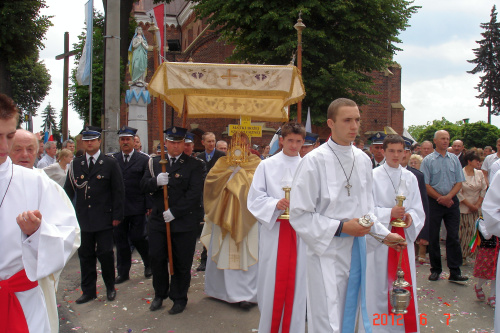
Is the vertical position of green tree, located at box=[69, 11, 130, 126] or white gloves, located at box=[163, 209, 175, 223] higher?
green tree, located at box=[69, 11, 130, 126]

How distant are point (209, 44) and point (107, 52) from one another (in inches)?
831

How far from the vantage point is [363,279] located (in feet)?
11.5

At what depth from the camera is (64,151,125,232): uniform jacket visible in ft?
19.8

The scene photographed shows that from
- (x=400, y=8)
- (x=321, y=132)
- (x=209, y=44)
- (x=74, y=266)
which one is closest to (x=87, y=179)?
(x=74, y=266)

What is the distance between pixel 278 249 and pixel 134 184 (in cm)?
335

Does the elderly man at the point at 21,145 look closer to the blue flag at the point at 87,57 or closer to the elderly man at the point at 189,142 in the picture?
the elderly man at the point at 189,142

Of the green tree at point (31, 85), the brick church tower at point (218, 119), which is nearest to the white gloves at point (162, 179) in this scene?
the brick church tower at point (218, 119)

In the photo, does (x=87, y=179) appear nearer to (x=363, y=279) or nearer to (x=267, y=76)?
(x=267, y=76)

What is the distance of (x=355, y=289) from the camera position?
3.51 metres

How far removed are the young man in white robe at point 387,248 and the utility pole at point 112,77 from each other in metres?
6.16

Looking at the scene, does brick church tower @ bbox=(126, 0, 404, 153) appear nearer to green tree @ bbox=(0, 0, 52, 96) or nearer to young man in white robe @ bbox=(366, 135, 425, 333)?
green tree @ bbox=(0, 0, 52, 96)

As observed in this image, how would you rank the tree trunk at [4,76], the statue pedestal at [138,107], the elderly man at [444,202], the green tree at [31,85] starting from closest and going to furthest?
the elderly man at [444,202]
the statue pedestal at [138,107]
the tree trunk at [4,76]
the green tree at [31,85]

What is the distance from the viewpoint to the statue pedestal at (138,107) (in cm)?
1468

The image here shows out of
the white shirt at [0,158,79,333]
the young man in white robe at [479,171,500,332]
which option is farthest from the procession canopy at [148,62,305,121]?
the white shirt at [0,158,79,333]
